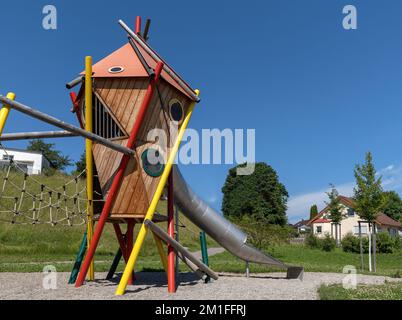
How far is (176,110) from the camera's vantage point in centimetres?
1226

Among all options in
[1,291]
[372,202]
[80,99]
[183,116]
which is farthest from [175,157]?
[372,202]

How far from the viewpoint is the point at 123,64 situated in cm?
1213

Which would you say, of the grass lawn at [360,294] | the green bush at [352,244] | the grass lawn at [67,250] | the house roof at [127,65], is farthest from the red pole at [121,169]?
the green bush at [352,244]

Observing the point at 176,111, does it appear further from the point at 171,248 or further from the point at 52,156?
the point at 52,156

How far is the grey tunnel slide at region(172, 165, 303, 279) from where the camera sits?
13.4 metres

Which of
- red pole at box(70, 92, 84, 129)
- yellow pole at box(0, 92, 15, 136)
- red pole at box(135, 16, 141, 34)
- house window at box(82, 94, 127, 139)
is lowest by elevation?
yellow pole at box(0, 92, 15, 136)

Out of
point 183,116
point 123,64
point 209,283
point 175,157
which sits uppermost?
point 123,64

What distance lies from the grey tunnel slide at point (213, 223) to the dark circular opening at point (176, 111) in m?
1.56

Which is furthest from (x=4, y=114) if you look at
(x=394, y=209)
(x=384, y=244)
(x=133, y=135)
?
(x=394, y=209)

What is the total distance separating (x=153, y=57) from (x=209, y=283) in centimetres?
744

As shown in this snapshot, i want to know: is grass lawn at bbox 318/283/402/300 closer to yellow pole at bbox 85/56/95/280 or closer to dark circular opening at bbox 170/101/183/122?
dark circular opening at bbox 170/101/183/122

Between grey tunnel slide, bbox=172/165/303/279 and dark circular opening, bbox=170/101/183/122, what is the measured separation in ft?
5.10

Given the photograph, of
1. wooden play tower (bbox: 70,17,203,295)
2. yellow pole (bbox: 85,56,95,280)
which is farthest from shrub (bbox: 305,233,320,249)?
yellow pole (bbox: 85,56,95,280)
